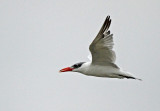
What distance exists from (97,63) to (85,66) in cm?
55

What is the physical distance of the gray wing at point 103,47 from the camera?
13406 millimetres

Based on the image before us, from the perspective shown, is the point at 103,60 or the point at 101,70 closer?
the point at 103,60

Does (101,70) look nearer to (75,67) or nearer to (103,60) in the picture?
(103,60)

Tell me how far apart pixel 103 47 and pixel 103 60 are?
73 cm

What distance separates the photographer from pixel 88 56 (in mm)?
15742

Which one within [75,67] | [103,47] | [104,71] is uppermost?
[103,47]

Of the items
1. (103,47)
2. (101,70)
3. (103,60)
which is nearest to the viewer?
(103,47)

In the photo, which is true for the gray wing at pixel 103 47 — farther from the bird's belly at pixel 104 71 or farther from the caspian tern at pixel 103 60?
the bird's belly at pixel 104 71

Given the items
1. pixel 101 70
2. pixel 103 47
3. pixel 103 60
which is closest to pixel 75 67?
pixel 101 70

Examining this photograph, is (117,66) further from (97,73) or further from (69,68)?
(69,68)

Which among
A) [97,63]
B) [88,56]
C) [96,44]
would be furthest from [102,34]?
[88,56]

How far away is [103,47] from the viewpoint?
535 inches

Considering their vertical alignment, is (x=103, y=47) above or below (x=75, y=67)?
above

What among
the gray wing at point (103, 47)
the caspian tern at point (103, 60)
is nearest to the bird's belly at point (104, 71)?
the caspian tern at point (103, 60)
